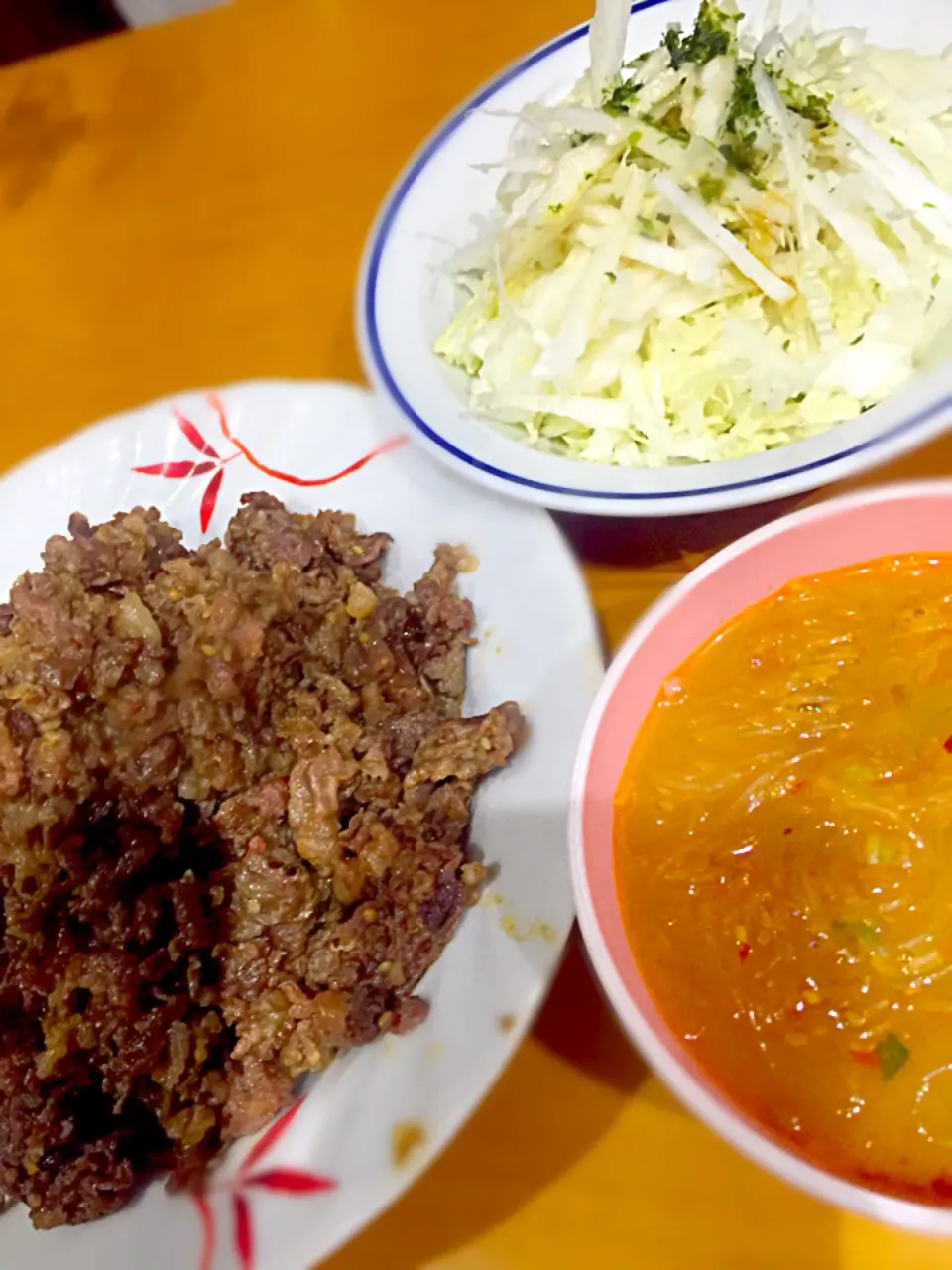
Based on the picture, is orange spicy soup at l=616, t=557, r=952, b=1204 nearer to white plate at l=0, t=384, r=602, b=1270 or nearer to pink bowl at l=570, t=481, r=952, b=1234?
pink bowl at l=570, t=481, r=952, b=1234

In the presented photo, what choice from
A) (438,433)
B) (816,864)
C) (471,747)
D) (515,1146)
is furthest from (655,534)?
(515,1146)

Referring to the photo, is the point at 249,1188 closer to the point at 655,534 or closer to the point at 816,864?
the point at 816,864

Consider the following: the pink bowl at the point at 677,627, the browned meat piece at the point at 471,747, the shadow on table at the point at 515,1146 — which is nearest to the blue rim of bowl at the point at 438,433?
the pink bowl at the point at 677,627

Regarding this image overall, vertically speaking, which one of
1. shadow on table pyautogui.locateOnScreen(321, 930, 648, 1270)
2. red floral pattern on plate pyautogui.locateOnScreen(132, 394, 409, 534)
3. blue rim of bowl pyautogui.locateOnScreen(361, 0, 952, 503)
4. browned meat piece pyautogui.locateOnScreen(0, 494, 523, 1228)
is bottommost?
shadow on table pyautogui.locateOnScreen(321, 930, 648, 1270)

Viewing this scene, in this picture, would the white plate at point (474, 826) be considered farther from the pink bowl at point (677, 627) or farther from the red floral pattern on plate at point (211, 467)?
the pink bowl at point (677, 627)

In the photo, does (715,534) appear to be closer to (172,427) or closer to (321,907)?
(321,907)

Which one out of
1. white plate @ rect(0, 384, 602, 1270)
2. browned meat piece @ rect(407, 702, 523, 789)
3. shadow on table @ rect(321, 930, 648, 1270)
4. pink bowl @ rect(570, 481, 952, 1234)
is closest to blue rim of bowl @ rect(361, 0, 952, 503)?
white plate @ rect(0, 384, 602, 1270)
